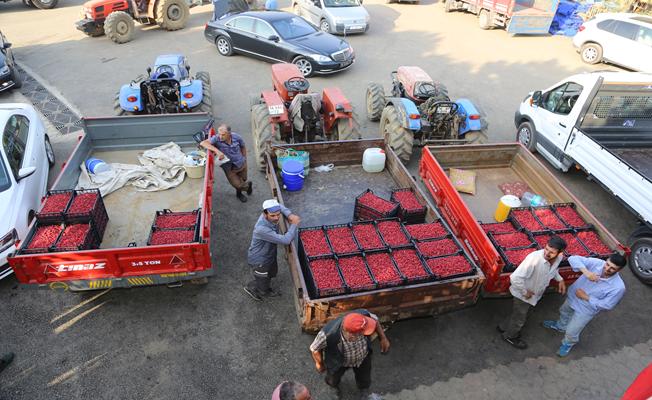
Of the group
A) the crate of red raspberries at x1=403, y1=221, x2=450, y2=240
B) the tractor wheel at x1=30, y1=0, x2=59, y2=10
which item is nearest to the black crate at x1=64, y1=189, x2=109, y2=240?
the crate of red raspberries at x1=403, y1=221, x2=450, y2=240

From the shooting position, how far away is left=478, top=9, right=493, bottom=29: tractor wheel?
16.8m

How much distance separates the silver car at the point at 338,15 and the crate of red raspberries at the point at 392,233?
10.9 meters

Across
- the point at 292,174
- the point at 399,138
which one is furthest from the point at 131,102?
the point at 399,138

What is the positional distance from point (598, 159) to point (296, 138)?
17.7 feet

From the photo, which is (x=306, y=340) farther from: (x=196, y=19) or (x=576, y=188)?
(x=196, y=19)

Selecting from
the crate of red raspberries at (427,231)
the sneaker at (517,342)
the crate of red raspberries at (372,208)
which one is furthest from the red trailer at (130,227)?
the sneaker at (517,342)

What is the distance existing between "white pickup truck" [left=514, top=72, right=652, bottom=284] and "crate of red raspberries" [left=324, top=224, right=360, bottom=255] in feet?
14.6

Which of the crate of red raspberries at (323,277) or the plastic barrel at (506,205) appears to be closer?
the crate of red raspberries at (323,277)

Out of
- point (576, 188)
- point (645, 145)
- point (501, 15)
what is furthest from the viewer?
point (501, 15)

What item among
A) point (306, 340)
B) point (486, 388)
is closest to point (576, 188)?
point (486, 388)

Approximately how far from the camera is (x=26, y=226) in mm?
5746

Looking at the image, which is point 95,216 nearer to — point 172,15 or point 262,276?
point 262,276

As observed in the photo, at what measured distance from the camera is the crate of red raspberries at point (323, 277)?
14.6 ft

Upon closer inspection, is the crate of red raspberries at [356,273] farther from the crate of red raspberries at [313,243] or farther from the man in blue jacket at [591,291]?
the man in blue jacket at [591,291]
